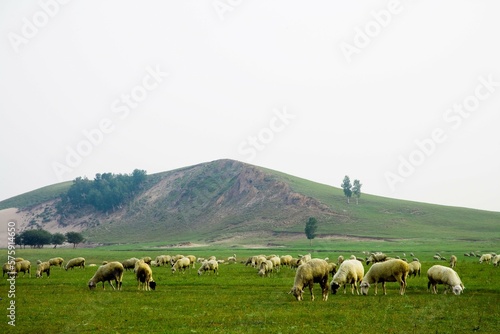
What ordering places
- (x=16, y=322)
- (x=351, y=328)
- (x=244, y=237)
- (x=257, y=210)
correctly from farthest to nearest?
(x=257, y=210) → (x=244, y=237) → (x=16, y=322) → (x=351, y=328)

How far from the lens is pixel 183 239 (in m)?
184

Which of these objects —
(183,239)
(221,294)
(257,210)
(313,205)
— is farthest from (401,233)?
(221,294)

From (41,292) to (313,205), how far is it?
16322cm

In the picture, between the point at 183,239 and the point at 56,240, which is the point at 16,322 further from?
the point at 183,239

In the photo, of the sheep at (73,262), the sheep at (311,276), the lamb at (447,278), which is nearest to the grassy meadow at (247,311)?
the lamb at (447,278)

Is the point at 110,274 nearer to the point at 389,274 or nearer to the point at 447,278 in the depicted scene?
the point at 389,274

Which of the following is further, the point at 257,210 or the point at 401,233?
the point at 257,210

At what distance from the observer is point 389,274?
1160 inches

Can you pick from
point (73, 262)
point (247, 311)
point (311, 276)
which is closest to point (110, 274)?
point (247, 311)

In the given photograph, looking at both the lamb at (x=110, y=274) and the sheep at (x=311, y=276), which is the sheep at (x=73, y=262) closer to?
the lamb at (x=110, y=274)

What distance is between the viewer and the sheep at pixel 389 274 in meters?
29.3

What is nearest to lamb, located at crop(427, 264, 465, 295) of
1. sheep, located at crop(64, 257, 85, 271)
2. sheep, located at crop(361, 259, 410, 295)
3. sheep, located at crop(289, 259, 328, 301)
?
sheep, located at crop(361, 259, 410, 295)

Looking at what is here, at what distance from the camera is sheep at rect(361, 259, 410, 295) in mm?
29252

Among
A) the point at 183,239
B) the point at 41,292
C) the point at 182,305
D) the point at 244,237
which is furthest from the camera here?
the point at 183,239
